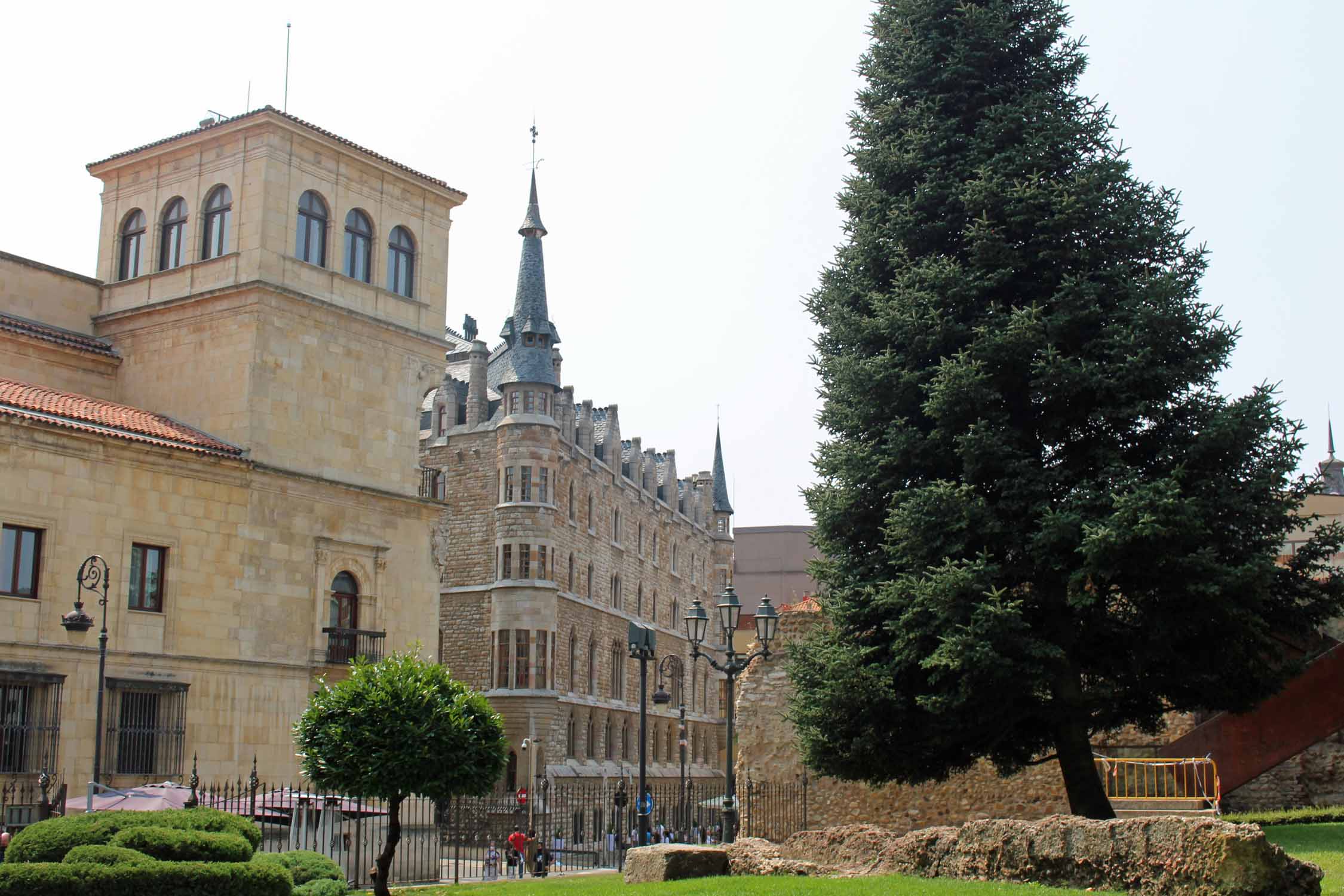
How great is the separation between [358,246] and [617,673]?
98.9ft

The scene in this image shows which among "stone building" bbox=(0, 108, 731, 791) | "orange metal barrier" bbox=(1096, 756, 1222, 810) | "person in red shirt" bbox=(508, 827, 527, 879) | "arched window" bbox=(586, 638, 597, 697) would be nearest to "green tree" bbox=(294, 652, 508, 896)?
"stone building" bbox=(0, 108, 731, 791)

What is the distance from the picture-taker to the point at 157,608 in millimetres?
26609

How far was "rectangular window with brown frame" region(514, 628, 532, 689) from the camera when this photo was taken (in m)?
48.5

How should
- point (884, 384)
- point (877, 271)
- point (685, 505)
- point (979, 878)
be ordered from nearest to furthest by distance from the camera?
point (979, 878)
point (884, 384)
point (877, 271)
point (685, 505)

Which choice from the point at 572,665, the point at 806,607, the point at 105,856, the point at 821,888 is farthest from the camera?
the point at 572,665

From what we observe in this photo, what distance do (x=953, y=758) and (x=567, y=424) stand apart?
36671 millimetres

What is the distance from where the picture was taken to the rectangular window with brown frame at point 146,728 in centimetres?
2539

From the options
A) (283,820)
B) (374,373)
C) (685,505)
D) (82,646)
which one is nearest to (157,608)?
(82,646)

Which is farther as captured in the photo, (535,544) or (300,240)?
(535,544)

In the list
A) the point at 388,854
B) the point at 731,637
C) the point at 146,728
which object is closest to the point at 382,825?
the point at 146,728

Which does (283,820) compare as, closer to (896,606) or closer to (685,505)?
(896,606)

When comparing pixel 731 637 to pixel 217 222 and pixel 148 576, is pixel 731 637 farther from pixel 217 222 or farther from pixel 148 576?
pixel 217 222

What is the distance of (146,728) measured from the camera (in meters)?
25.9

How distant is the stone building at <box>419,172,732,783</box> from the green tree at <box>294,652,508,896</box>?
24.7 metres
